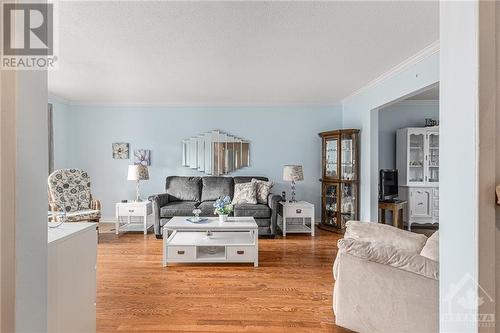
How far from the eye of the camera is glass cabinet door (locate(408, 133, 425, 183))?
17.4 feet

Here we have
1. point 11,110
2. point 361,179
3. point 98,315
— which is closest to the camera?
point 11,110

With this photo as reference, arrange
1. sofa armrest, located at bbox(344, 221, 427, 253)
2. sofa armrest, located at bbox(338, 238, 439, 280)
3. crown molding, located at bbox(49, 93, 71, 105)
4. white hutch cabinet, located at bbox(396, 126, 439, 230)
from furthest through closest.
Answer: white hutch cabinet, located at bbox(396, 126, 439, 230), crown molding, located at bbox(49, 93, 71, 105), sofa armrest, located at bbox(344, 221, 427, 253), sofa armrest, located at bbox(338, 238, 439, 280)

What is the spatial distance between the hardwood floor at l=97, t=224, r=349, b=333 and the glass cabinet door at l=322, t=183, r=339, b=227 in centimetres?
122

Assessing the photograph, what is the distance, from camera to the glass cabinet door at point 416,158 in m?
5.30

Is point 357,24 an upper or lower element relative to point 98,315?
upper

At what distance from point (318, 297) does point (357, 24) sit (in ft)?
8.23

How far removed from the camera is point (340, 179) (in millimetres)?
5043

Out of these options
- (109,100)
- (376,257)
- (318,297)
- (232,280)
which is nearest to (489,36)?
(376,257)

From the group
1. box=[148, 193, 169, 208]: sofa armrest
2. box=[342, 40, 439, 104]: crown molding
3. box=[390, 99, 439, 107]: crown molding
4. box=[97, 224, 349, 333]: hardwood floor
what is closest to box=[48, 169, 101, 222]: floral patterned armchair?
box=[97, 224, 349, 333]: hardwood floor

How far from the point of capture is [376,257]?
189cm

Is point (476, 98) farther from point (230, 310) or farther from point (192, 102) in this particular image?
point (192, 102)

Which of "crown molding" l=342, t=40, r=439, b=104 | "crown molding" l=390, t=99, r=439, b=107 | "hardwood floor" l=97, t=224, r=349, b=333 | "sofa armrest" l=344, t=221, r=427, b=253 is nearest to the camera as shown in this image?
"sofa armrest" l=344, t=221, r=427, b=253

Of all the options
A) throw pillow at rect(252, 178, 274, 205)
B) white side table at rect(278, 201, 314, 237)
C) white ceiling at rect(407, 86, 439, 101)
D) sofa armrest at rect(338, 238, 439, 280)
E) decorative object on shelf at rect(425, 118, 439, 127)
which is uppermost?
white ceiling at rect(407, 86, 439, 101)

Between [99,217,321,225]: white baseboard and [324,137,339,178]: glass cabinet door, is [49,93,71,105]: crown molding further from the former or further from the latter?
[324,137,339,178]: glass cabinet door
